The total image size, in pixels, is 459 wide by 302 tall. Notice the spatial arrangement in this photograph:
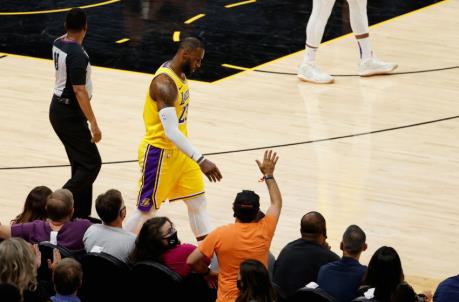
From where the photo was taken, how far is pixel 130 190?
9.60m

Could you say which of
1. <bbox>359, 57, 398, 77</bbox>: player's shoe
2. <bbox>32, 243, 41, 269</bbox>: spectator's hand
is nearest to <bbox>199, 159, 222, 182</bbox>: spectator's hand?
<bbox>32, 243, 41, 269</bbox>: spectator's hand

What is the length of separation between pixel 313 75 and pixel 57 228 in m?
5.83

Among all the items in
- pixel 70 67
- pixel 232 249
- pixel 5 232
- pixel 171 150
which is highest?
pixel 70 67

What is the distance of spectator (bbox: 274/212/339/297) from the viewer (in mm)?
6664

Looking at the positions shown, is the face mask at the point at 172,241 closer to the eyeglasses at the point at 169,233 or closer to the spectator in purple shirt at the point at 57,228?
the eyeglasses at the point at 169,233

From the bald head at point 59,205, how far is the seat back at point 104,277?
26.1 inches

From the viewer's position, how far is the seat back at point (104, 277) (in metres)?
6.49

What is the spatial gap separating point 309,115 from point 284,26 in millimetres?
3414

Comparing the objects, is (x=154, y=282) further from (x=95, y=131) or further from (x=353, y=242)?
(x=95, y=131)

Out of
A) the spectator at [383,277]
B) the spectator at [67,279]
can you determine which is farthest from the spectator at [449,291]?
the spectator at [67,279]

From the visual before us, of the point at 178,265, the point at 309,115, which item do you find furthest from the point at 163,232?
the point at 309,115

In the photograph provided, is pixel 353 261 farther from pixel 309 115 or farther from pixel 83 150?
pixel 309 115

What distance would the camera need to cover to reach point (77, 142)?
8539mm

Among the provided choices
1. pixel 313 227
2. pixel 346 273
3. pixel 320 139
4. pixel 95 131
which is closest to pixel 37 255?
pixel 313 227
